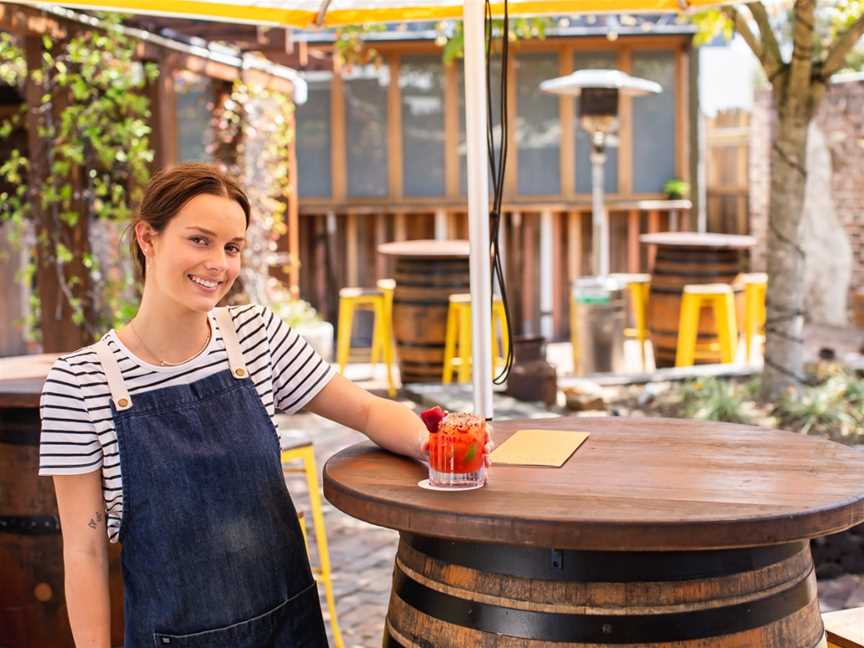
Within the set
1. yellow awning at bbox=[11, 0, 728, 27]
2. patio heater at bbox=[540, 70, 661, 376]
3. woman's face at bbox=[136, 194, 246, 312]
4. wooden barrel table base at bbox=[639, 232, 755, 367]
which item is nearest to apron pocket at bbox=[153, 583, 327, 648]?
woman's face at bbox=[136, 194, 246, 312]

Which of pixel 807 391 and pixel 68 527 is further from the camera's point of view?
pixel 807 391

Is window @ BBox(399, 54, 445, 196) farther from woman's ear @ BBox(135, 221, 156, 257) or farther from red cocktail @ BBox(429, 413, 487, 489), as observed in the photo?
red cocktail @ BBox(429, 413, 487, 489)

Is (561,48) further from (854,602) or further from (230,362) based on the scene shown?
(230,362)

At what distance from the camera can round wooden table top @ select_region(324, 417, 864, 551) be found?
1.67 meters

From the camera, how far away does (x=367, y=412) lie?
2.17m

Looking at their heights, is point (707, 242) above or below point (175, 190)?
below

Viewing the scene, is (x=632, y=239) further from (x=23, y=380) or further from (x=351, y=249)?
(x=23, y=380)

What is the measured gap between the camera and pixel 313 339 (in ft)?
25.6

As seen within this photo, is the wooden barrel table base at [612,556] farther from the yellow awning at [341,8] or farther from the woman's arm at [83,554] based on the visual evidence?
the yellow awning at [341,8]

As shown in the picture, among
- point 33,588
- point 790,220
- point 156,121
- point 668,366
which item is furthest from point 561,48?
point 33,588

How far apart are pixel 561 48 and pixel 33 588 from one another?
859 centimetres

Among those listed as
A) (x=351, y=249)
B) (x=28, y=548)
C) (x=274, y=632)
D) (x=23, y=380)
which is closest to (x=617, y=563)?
(x=274, y=632)

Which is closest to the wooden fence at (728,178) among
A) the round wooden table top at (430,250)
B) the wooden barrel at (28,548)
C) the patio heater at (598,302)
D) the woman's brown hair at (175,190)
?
the patio heater at (598,302)

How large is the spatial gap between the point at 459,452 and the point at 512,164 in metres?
9.13
